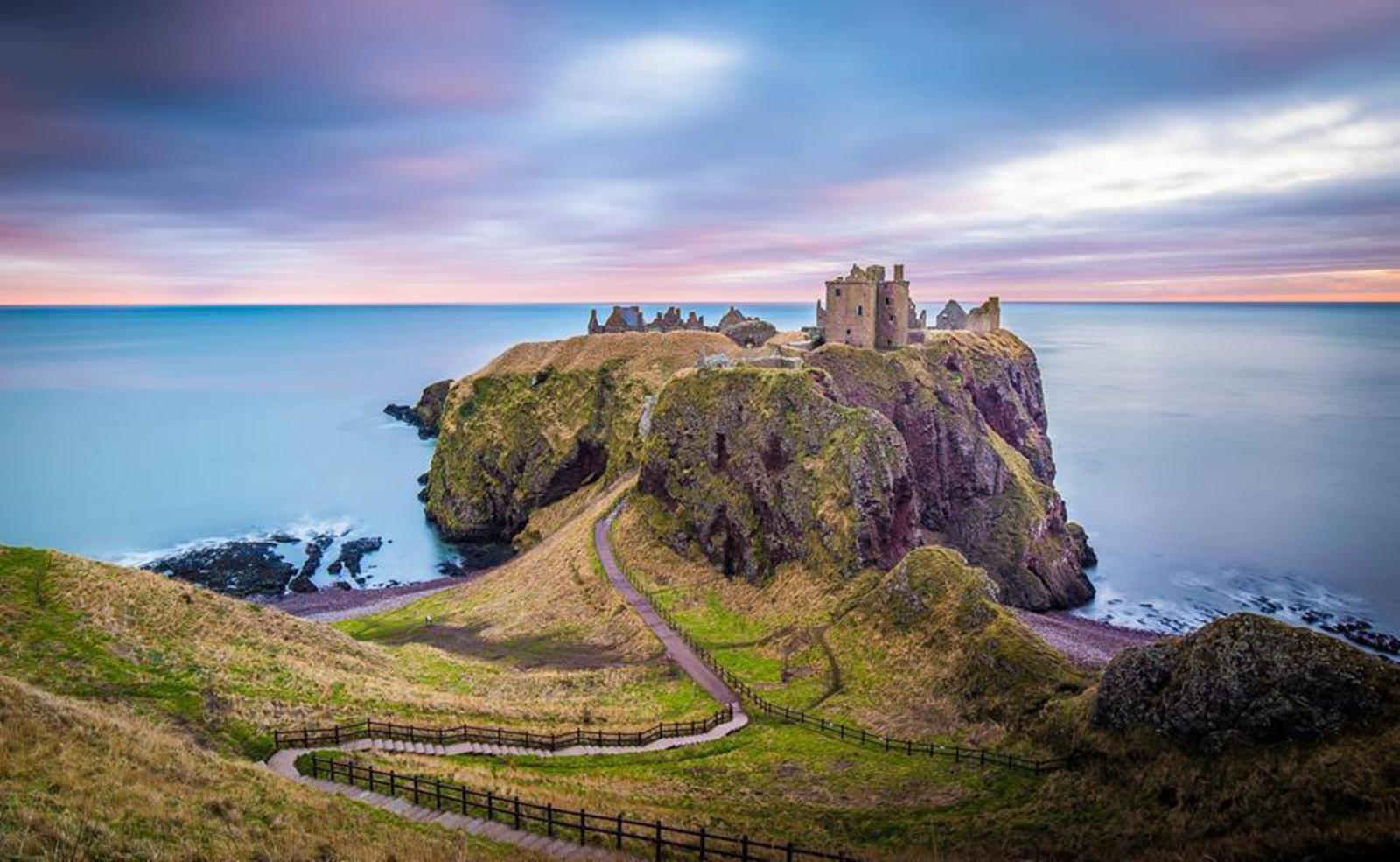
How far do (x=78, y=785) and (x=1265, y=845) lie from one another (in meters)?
25.2

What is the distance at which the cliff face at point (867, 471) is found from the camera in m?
53.4

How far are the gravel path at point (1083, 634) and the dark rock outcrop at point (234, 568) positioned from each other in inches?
2590

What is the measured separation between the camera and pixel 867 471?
5238 cm

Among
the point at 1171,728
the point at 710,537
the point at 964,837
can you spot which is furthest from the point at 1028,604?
the point at 964,837

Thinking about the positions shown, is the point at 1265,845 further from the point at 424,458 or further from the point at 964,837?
the point at 424,458

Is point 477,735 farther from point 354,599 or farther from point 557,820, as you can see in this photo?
point 354,599

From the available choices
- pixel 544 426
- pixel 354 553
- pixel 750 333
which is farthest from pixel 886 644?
pixel 750 333

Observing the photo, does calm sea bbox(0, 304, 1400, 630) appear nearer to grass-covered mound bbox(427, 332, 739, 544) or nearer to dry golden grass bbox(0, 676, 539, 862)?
grass-covered mound bbox(427, 332, 739, 544)

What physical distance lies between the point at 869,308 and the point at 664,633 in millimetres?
44902

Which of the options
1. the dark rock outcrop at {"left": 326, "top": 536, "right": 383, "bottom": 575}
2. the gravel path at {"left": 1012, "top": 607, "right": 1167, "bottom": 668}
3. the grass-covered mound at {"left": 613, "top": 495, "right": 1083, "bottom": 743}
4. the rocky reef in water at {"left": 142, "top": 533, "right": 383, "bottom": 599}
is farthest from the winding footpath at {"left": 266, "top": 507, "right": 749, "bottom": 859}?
the dark rock outcrop at {"left": 326, "top": 536, "right": 383, "bottom": 575}

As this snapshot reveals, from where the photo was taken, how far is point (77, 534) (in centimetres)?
9125

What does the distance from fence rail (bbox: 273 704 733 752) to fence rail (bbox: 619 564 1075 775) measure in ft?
12.9

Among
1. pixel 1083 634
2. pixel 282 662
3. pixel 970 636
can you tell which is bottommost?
pixel 1083 634

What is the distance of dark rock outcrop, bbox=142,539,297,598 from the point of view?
74.3 metres
